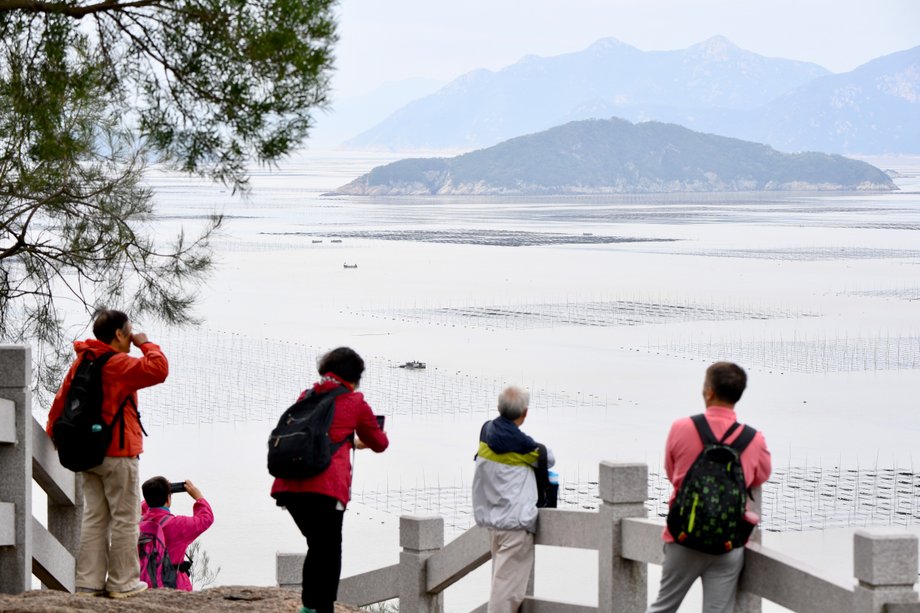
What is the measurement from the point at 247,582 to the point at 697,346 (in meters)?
23.1

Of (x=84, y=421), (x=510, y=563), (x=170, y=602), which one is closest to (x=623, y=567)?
(x=510, y=563)

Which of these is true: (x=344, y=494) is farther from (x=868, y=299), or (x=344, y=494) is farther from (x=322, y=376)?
(x=868, y=299)

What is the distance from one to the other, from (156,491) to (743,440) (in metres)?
3.31

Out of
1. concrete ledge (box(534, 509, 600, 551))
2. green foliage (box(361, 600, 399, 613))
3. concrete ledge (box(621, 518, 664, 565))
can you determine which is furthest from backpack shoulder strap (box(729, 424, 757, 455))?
green foliage (box(361, 600, 399, 613))

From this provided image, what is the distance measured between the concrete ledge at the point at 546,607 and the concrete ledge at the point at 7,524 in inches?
91.2

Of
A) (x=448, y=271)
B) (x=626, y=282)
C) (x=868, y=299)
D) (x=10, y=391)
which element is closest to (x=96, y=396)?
(x=10, y=391)

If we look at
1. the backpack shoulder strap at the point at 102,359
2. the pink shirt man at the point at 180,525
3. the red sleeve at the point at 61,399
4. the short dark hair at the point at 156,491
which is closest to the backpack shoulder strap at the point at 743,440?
the backpack shoulder strap at the point at 102,359

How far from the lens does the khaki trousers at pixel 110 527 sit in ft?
20.1

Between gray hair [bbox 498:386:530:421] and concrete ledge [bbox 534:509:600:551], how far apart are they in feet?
1.53

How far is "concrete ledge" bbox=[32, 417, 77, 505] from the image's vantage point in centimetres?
619

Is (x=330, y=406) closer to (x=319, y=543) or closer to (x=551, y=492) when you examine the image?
(x=319, y=543)

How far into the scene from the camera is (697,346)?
122ft

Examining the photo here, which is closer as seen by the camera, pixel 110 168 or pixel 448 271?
pixel 110 168

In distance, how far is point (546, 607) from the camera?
21.2 ft
